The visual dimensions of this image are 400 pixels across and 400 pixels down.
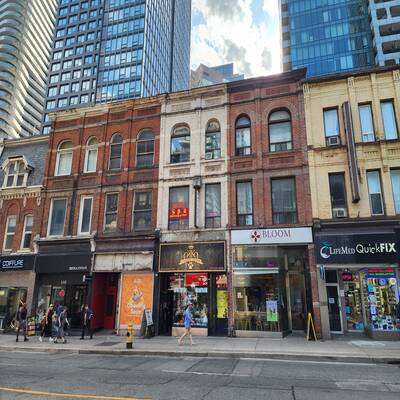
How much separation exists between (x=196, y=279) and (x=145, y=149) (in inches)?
341

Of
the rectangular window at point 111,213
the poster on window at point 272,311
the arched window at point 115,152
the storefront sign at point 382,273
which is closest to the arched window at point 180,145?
the arched window at point 115,152

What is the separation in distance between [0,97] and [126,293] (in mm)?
92726

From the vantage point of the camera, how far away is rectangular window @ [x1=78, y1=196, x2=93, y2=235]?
2077 centimetres

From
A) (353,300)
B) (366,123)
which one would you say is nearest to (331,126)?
(366,123)

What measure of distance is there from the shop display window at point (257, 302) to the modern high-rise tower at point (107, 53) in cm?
6285

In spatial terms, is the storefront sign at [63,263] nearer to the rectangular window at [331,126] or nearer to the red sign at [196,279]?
the red sign at [196,279]

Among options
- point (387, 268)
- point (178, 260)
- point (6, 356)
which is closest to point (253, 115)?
point (178, 260)

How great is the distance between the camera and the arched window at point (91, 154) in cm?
2191

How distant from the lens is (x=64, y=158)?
→ 74.8ft

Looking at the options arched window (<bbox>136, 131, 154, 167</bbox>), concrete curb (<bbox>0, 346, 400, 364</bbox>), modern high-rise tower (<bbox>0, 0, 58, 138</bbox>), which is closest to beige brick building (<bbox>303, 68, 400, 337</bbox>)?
concrete curb (<bbox>0, 346, 400, 364</bbox>)

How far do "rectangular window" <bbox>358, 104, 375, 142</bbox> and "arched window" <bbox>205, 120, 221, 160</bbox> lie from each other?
7.62 meters

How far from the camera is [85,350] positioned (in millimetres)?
13859

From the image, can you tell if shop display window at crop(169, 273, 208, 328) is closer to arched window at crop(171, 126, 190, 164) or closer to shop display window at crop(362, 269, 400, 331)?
arched window at crop(171, 126, 190, 164)

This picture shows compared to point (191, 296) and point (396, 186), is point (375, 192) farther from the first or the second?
point (191, 296)
